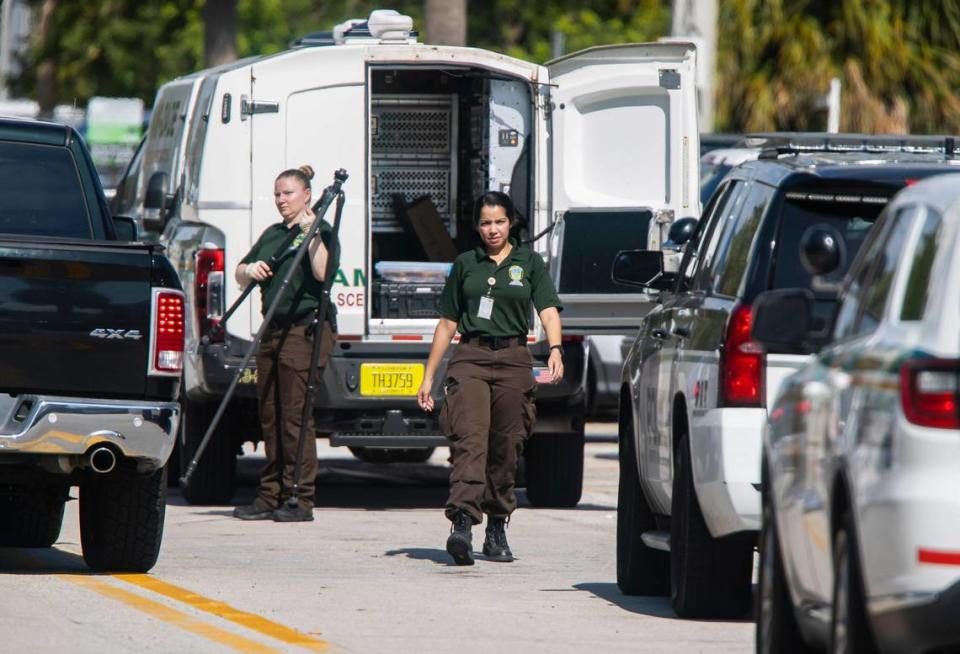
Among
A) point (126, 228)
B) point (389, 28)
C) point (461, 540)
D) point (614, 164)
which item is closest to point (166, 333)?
point (126, 228)

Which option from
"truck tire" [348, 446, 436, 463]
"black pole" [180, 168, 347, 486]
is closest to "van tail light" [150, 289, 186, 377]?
"black pole" [180, 168, 347, 486]

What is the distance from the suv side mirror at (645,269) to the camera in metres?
10.5

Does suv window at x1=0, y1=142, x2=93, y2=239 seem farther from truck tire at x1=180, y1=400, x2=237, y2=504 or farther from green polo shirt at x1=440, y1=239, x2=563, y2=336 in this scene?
truck tire at x1=180, y1=400, x2=237, y2=504

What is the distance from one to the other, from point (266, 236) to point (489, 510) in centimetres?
260

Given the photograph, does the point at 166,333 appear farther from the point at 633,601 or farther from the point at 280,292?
the point at 280,292

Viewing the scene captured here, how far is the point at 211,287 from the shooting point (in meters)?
13.7

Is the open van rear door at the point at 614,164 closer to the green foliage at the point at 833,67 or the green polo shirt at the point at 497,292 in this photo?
the green polo shirt at the point at 497,292

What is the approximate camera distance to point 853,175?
8.59m

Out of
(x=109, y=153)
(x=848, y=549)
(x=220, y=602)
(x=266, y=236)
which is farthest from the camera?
(x=109, y=153)

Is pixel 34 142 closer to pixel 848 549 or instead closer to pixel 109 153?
pixel 848 549

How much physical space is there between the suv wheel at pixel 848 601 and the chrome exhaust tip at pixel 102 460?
4356 mm

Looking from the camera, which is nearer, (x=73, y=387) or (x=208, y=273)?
(x=73, y=387)

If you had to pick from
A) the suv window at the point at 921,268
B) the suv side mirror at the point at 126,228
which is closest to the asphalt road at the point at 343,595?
the suv side mirror at the point at 126,228

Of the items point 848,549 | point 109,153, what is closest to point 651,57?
point 848,549
